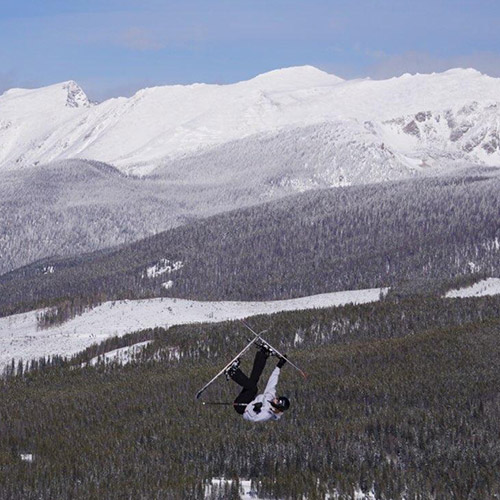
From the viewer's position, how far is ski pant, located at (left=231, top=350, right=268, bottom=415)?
40812 millimetres

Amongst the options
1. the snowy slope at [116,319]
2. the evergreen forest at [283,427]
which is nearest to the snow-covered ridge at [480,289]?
the snowy slope at [116,319]

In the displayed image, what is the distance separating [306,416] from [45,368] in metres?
48.0

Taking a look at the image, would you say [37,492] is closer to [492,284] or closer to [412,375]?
[412,375]

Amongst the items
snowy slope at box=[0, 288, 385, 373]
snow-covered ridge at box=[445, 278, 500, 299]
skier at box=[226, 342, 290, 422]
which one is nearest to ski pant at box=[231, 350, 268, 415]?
skier at box=[226, 342, 290, 422]

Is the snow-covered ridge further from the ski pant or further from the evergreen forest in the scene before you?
the ski pant

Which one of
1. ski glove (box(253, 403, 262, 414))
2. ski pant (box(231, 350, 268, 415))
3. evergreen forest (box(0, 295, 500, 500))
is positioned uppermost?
ski pant (box(231, 350, 268, 415))

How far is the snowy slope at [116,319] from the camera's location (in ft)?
366

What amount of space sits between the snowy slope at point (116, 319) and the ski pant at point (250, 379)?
66.3m

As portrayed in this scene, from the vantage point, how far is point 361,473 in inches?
1593

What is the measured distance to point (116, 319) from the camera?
125 metres

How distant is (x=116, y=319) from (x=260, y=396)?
276 ft

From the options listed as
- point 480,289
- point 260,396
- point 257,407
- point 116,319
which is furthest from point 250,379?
point 480,289

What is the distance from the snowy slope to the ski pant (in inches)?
2610

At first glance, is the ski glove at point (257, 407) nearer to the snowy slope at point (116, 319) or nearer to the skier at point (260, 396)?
the skier at point (260, 396)
